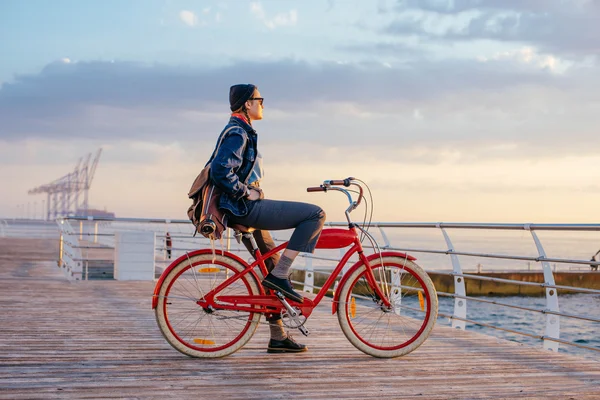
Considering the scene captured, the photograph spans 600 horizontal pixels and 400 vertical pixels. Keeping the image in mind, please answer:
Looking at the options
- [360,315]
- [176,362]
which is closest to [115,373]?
[176,362]

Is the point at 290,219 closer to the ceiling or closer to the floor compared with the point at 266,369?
closer to the ceiling

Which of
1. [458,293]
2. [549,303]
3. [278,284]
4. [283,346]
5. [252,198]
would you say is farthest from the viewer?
[458,293]

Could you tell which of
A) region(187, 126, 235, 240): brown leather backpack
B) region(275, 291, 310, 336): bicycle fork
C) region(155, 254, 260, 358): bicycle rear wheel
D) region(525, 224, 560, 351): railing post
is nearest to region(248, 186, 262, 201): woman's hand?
region(187, 126, 235, 240): brown leather backpack

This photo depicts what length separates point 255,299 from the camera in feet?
15.3

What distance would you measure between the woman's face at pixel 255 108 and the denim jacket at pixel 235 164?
0.11 metres

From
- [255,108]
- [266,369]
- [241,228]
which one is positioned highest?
[255,108]

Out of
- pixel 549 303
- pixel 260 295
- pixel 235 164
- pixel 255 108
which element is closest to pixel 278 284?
pixel 260 295

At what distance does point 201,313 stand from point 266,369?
0.53 m

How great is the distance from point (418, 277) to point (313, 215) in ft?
2.77

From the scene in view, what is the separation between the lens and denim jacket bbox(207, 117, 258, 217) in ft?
14.2

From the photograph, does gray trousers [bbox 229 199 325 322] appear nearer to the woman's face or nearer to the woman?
the woman

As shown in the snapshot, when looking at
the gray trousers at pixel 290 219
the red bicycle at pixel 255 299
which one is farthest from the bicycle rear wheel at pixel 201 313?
the gray trousers at pixel 290 219

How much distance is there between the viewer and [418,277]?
193 inches

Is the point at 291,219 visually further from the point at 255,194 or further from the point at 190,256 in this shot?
the point at 190,256
